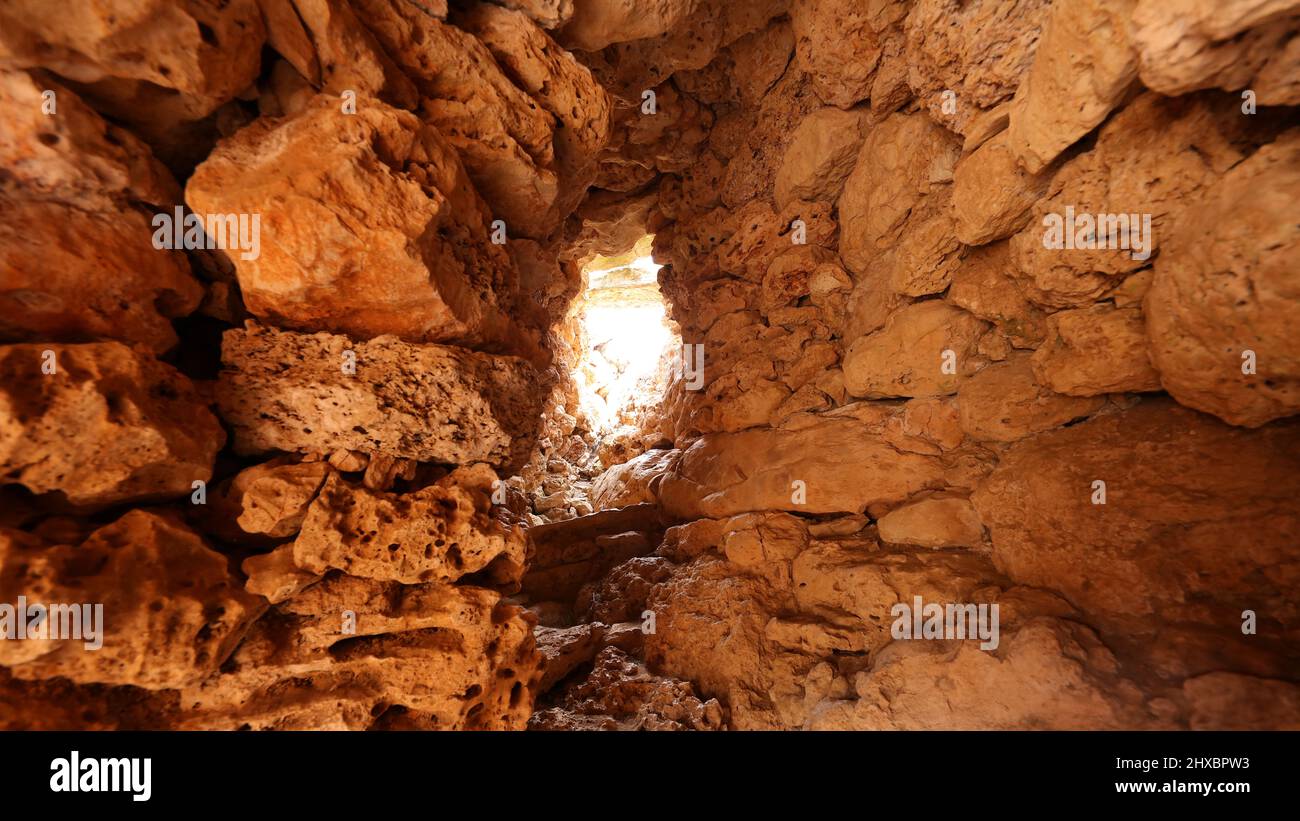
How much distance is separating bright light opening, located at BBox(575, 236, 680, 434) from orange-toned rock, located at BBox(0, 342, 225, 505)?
7.49 m

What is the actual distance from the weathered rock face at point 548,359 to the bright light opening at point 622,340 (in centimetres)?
505

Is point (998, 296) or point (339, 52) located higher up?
point (339, 52)

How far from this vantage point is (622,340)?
13.1 metres

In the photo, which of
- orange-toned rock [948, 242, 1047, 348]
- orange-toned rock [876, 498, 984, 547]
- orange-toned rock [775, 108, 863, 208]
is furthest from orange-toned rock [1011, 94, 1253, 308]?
orange-toned rock [775, 108, 863, 208]

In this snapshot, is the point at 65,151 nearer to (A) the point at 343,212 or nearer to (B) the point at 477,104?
(A) the point at 343,212

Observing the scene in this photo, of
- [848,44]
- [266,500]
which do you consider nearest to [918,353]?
[848,44]

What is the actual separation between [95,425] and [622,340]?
11.3m

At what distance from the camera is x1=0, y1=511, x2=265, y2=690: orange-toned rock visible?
1.99 metres

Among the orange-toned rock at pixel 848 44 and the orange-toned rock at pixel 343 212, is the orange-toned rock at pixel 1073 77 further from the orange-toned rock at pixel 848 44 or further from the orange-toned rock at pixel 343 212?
the orange-toned rock at pixel 343 212

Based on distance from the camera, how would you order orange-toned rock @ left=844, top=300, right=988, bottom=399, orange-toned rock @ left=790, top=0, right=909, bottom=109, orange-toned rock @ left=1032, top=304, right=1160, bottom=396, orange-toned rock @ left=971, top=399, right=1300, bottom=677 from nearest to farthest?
orange-toned rock @ left=971, top=399, right=1300, bottom=677 < orange-toned rock @ left=1032, top=304, right=1160, bottom=396 < orange-toned rock @ left=844, top=300, right=988, bottom=399 < orange-toned rock @ left=790, top=0, right=909, bottom=109

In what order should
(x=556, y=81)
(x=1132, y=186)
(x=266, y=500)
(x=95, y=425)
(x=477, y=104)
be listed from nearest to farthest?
(x=95, y=425)
(x=1132, y=186)
(x=266, y=500)
(x=477, y=104)
(x=556, y=81)

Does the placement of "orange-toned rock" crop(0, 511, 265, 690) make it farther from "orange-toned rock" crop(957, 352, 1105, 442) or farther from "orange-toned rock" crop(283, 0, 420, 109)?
"orange-toned rock" crop(957, 352, 1105, 442)

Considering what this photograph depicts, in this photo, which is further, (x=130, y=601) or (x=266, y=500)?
(x=266, y=500)

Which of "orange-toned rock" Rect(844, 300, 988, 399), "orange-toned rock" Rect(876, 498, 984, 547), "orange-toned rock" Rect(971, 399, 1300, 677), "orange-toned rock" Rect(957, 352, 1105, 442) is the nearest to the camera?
"orange-toned rock" Rect(971, 399, 1300, 677)
